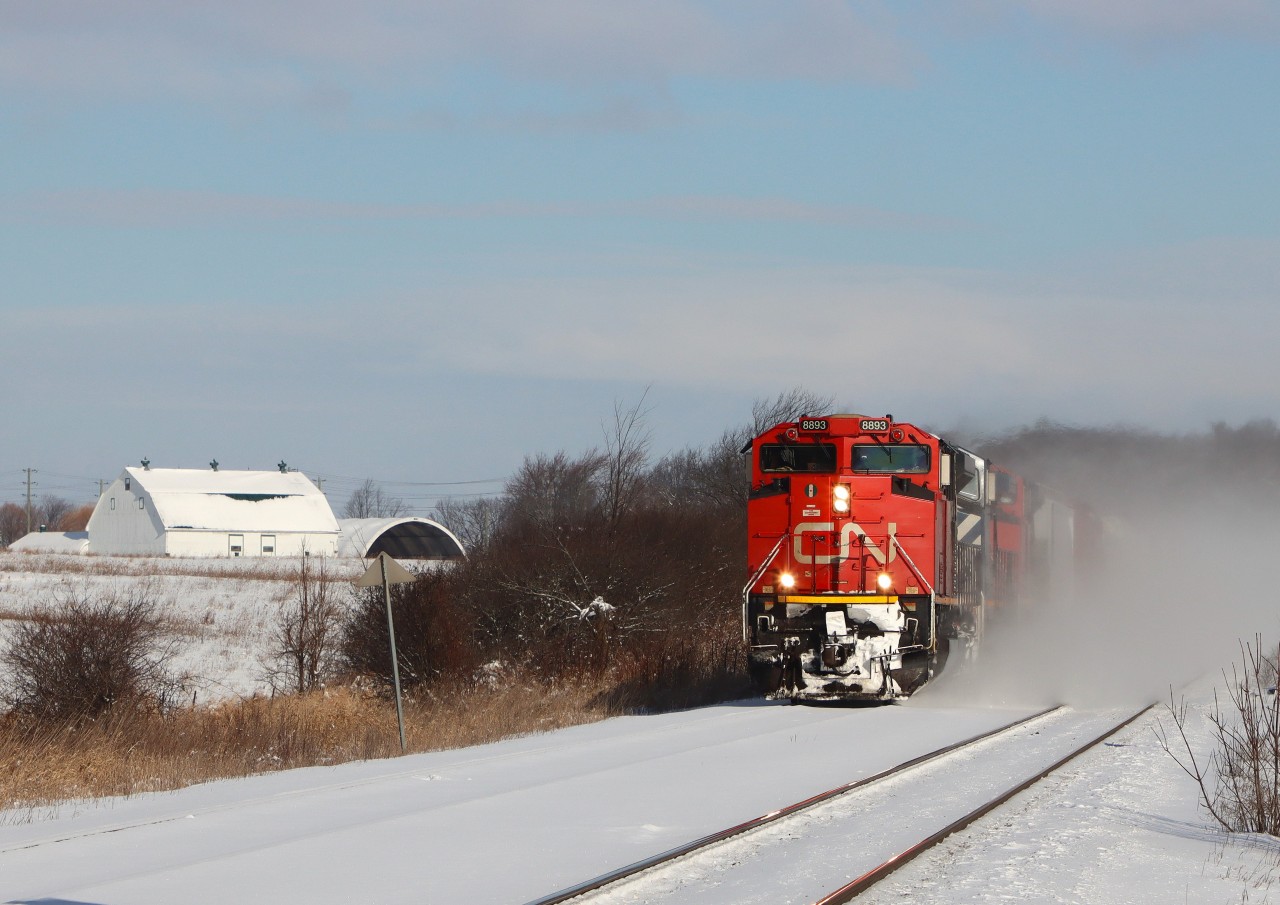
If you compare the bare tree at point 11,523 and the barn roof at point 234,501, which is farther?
the bare tree at point 11,523

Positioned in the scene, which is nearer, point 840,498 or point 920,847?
point 920,847

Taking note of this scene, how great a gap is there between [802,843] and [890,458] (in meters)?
11.2

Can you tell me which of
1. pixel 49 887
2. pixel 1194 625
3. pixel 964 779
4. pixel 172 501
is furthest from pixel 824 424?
pixel 172 501

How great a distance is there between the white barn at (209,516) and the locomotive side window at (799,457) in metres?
76.0

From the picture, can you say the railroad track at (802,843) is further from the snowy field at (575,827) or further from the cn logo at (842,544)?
the cn logo at (842,544)

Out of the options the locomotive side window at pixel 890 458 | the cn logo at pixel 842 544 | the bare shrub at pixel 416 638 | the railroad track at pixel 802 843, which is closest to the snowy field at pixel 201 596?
the bare shrub at pixel 416 638

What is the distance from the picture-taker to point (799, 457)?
65.9ft

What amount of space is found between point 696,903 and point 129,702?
60.2ft

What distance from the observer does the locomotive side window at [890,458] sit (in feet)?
64.4

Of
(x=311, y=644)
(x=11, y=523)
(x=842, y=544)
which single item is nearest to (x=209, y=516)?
(x=311, y=644)

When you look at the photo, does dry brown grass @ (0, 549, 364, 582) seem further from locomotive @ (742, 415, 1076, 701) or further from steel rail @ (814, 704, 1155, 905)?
steel rail @ (814, 704, 1155, 905)

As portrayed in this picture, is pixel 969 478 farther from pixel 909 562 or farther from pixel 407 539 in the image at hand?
pixel 407 539

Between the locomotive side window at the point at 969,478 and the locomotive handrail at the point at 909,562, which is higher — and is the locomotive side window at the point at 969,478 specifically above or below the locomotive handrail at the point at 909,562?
above

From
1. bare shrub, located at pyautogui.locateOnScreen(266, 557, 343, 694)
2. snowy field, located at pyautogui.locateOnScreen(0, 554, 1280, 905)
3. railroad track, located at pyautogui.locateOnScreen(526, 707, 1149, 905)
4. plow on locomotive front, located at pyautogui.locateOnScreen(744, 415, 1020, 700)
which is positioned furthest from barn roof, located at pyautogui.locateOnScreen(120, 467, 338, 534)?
railroad track, located at pyautogui.locateOnScreen(526, 707, 1149, 905)
